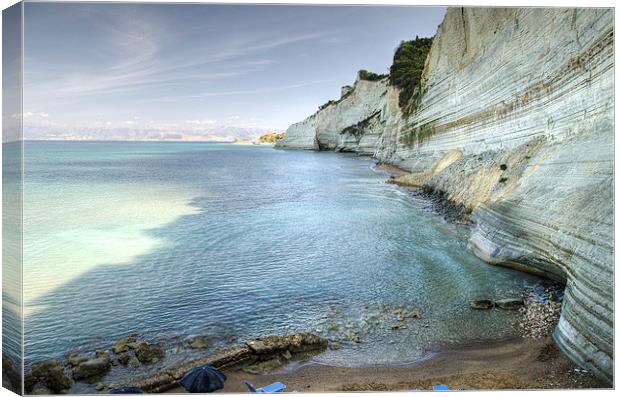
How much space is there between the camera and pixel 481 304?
28.0ft

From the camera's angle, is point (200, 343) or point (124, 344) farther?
point (200, 343)

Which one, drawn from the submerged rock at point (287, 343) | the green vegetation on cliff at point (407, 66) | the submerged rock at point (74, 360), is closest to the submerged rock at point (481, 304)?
the submerged rock at point (287, 343)

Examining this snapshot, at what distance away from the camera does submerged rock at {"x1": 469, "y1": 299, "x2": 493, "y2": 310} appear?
8461 mm

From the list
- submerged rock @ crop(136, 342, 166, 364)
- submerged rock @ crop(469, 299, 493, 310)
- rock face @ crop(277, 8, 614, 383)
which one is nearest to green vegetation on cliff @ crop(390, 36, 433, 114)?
rock face @ crop(277, 8, 614, 383)

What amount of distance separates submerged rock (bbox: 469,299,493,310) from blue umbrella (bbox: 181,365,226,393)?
504cm

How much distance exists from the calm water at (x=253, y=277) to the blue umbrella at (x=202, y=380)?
4.00ft

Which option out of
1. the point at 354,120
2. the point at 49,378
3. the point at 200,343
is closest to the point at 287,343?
the point at 200,343

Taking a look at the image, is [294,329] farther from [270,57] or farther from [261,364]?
[270,57]

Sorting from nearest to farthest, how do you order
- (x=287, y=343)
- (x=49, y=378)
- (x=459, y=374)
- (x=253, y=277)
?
1. (x=49, y=378)
2. (x=459, y=374)
3. (x=287, y=343)
4. (x=253, y=277)

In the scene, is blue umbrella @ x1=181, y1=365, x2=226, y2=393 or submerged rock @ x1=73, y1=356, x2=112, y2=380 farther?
submerged rock @ x1=73, y1=356, x2=112, y2=380

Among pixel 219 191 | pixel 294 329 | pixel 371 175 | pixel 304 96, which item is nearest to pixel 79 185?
pixel 219 191

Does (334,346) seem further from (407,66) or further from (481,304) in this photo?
(407,66)

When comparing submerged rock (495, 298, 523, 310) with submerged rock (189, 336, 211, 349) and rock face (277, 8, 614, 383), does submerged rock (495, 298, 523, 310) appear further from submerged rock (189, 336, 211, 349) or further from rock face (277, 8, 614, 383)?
submerged rock (189, 336, 211, 349)

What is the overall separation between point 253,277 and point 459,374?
5403 mm
